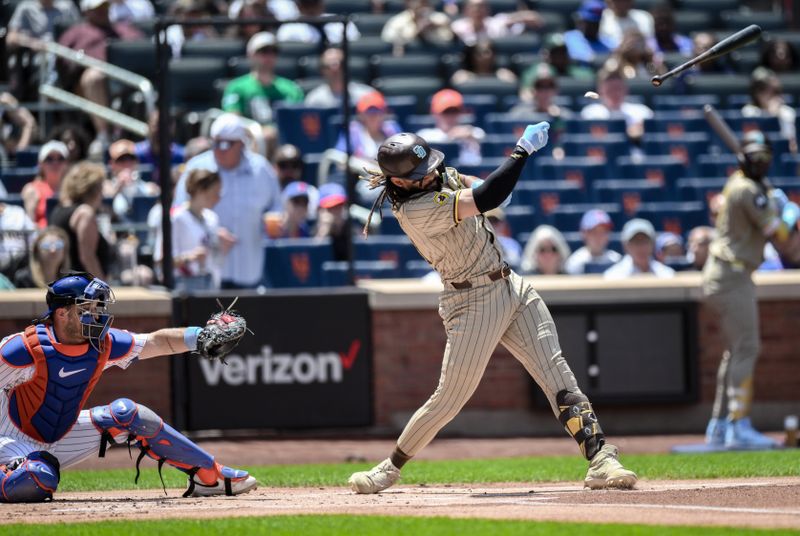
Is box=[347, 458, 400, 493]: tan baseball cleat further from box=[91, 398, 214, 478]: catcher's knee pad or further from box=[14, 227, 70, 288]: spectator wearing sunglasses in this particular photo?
box=[14, 227, 70, 288]: spectator wearing sunglasses

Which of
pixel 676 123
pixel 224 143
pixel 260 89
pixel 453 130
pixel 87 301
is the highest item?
pixel 260 89

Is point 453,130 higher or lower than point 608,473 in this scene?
higher

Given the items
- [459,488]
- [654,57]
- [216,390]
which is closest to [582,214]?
[654,57]

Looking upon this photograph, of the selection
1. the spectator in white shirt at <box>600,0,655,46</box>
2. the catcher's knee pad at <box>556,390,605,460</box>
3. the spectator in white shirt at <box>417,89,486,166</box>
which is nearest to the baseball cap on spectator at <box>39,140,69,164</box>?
the spectator in white shirt at <box>417,89,486,166</box>

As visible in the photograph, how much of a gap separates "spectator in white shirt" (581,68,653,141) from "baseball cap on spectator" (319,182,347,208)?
3405mm

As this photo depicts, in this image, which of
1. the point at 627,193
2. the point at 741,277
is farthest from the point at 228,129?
the point at 627,193

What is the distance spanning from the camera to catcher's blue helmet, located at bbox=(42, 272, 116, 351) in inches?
271

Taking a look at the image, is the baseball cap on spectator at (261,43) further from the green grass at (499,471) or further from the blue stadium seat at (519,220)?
the green grass at (499,471)

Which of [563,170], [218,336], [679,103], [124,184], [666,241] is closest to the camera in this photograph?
[218,336]

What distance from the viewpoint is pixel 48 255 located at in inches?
424

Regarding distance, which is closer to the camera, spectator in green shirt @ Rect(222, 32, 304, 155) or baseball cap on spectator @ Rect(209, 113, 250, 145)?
baseball cap on spectator @ Rect(209, 113, 250, 145)

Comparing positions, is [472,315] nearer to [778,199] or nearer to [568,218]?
[778,199]

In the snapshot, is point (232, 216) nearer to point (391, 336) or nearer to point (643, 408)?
point (391, 336)

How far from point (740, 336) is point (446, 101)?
419cm
